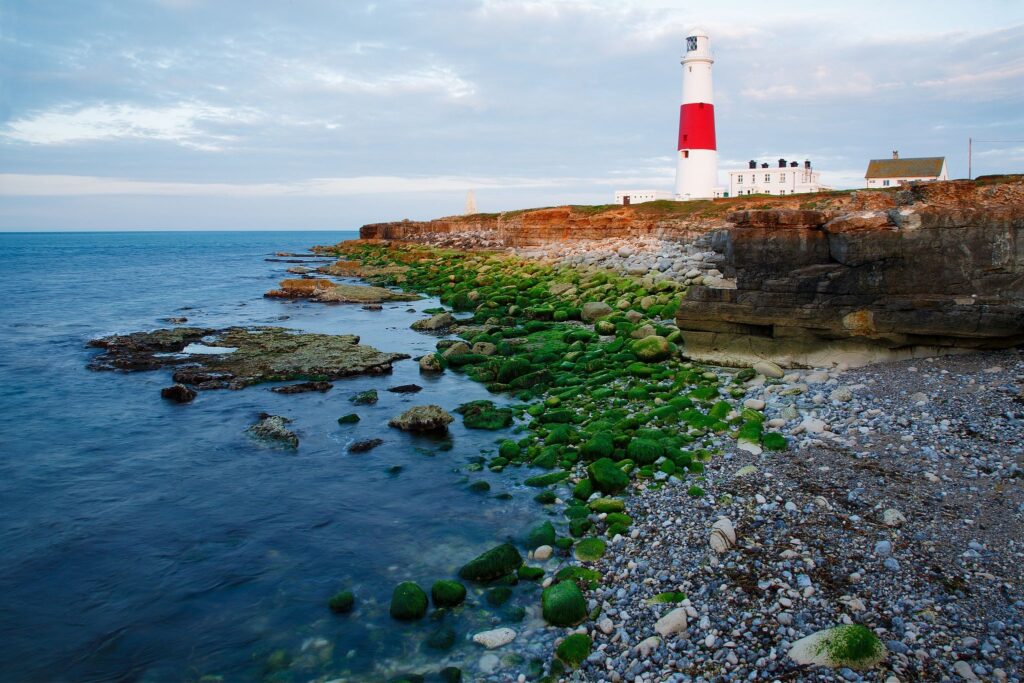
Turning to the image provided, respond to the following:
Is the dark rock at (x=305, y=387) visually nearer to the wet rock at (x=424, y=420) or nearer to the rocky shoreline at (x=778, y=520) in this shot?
the wet rock at (x=424, y=420)

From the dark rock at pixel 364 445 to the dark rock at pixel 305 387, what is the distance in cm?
401

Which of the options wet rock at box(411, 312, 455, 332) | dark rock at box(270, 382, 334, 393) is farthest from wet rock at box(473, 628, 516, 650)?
wet rock at box(411, 312, 455, 332)

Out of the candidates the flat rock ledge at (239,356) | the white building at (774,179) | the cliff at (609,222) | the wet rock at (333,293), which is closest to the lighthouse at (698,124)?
the cliff at (609,222)

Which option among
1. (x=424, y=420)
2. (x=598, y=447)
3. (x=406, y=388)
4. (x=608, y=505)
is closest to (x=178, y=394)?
(x=406, y=388)

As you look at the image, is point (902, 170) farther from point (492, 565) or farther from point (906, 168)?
point (492, 565)

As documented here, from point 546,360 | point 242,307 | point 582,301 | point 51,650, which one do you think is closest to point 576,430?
point 546,360

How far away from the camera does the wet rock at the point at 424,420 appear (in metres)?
12.9

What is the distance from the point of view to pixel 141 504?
10289 millimetres

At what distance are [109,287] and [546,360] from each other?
39914 millimetres

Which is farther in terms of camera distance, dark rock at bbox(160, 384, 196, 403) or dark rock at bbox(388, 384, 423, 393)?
dark rock at bbox(388, 384, 423, 393)

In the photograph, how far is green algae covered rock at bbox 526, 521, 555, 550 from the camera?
8.29m

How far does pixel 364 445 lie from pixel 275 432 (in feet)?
6.45

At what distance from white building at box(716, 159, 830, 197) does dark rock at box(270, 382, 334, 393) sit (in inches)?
1841

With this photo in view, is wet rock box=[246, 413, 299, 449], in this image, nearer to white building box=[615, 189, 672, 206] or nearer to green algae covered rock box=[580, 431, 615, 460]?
green algae covered rock box=[580, 431, 615, 460]
